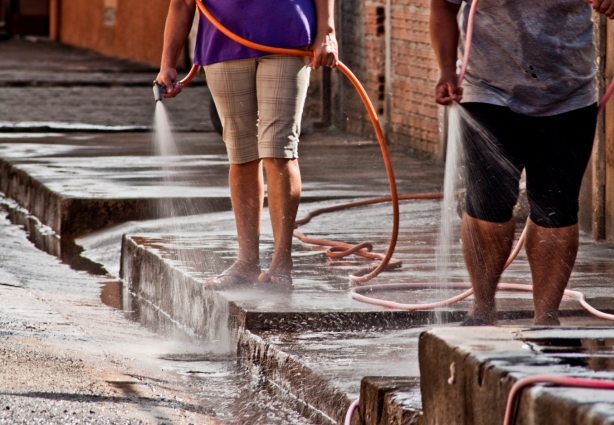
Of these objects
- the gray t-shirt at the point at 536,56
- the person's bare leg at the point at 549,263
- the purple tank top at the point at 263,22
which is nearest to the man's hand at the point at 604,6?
the gray t-shirt at the point at 536,56

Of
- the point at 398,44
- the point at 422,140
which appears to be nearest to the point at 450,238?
the point at 422,140

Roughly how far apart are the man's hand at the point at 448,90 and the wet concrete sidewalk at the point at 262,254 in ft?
2.96

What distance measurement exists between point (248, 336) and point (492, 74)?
141 centimetres

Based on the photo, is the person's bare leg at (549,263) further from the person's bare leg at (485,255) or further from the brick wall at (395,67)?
the brick wall at (395,67)

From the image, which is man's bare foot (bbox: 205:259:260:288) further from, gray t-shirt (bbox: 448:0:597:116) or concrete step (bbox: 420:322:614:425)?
concrete step (bbox: 420:322:614:425)

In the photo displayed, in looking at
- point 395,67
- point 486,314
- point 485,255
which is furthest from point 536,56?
point 395,67

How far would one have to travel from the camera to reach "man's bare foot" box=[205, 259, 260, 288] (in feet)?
18.9

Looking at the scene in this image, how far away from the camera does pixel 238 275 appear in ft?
19.0

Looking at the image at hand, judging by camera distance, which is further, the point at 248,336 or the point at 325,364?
the point at 248,336

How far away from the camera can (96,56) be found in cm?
3094

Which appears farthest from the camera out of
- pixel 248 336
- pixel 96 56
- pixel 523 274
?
pixel 96 56

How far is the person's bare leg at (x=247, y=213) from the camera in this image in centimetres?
575

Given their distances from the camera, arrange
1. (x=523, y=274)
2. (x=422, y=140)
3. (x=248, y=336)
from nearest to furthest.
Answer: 1. (x=248, y=336)
2. (x=523, y=274)
3. (x=422, y=140)

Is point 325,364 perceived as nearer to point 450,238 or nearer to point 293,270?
point 293,270
